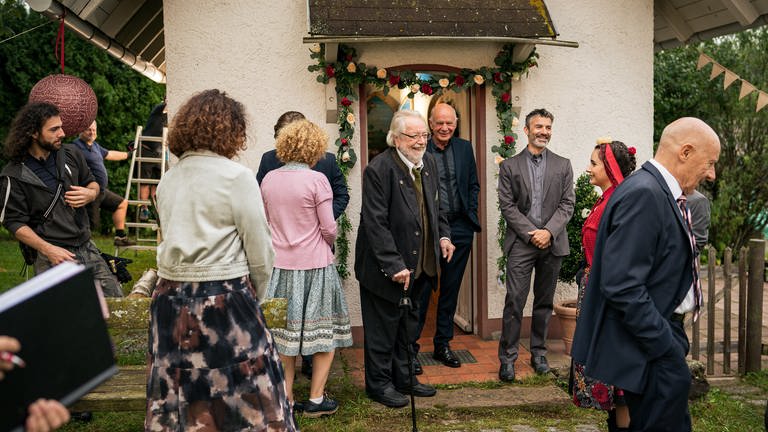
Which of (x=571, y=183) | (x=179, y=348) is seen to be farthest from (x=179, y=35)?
(x=179, y=348)

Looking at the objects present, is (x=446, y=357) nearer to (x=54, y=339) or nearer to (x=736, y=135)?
(x=54, y=339)

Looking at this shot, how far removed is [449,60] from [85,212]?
3478 mm

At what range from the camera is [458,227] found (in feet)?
19.8

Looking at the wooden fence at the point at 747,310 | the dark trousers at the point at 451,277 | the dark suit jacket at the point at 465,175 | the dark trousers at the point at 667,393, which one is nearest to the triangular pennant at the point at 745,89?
the wooden fence at the point at 747,310

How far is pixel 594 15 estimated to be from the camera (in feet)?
22.5

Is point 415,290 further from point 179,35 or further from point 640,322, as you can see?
point 179,35

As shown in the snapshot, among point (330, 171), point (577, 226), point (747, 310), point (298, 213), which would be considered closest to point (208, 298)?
point (298, 213)

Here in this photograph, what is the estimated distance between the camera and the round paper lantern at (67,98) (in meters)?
4.90

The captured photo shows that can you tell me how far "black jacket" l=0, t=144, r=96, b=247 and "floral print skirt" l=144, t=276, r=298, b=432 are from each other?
6.52ft

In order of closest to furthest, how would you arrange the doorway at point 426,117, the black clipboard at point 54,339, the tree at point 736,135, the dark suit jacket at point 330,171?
1. the black clipboard at point 54,339
2. the dark suit jacket at point 330,171
3. the doorway at point 426,117
4. the tree at point 736,135

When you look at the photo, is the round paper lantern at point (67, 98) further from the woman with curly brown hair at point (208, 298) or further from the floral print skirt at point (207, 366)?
the floral print skirt at point (207, 366)

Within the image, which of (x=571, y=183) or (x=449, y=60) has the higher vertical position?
(x=449, y=60)

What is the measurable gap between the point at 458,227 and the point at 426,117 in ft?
7.09

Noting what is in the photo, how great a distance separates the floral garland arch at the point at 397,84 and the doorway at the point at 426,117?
144 mm
